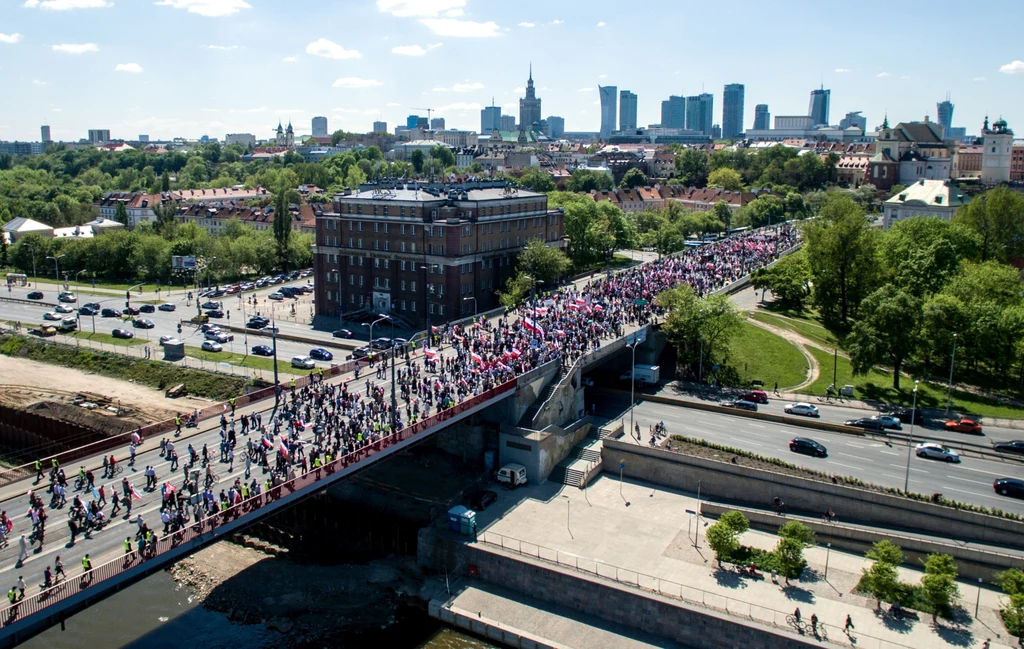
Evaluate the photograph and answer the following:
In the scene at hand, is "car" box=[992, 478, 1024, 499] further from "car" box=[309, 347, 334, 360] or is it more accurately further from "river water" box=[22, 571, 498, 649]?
"car" box=[309, 347, 334, 360]

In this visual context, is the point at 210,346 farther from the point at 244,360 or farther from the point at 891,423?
the point at 891,423

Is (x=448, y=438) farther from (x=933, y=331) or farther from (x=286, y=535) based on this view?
(x=933, y=331)

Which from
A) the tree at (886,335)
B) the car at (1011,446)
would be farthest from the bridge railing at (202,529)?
the car at (1011,446)

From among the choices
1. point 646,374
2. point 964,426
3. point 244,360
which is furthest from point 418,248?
point 964,426

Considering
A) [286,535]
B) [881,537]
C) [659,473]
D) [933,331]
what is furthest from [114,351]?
[933,331]

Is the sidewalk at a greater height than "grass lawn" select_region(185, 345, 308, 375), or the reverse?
"grass lawn" select_region(185, 345, 308, 375)

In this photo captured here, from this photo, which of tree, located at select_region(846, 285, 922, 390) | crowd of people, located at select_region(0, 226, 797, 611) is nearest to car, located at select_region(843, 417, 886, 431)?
tree, located at select_region(846, 285, 922, 390)

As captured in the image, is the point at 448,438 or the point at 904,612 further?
the point at 448,438
